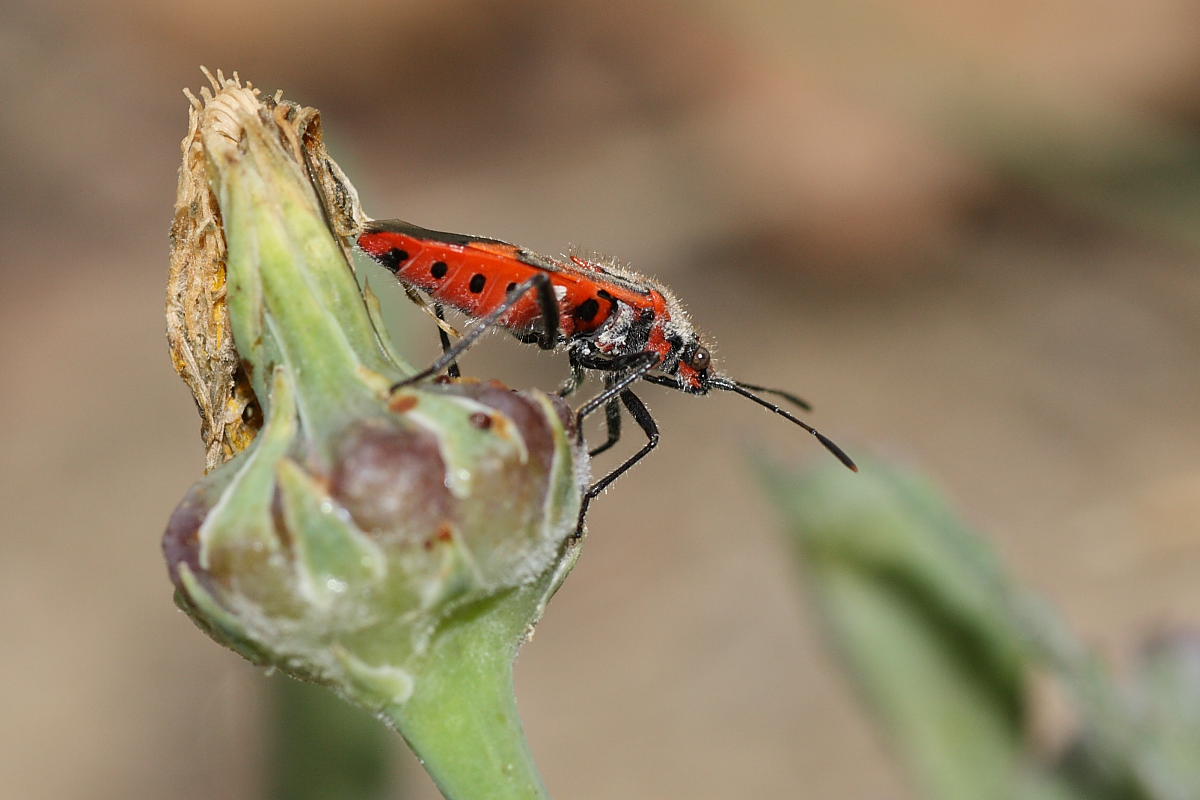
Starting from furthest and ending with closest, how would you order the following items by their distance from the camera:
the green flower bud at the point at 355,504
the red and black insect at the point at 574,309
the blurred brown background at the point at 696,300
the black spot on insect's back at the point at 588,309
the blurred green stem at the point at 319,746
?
the blurred brown background at the point at 696,300 → the black spot on insect's back at the point at 588,309 → the blurred green stem at the point at 319,746 → the red and black insect at the point at 574,309 → the green flower bud at the point at 355,504

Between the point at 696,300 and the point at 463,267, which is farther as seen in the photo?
the point at 696,300

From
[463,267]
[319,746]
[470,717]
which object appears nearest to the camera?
[470,717]

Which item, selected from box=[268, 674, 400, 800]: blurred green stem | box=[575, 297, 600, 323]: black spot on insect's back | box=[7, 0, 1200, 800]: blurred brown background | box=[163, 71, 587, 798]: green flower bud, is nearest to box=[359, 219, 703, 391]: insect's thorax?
box=[575, 297, 600, 323]: black spot on insect's back

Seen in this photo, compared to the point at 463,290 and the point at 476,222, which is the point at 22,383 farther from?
the point at 463,290

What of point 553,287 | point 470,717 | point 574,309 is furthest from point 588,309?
point 470,717

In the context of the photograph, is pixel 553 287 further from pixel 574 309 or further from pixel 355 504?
pixel 355 504

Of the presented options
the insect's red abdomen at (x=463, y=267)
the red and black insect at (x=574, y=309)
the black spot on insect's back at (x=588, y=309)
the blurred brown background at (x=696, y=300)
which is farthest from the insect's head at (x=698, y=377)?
the insect's red abdomen at (x=463, y=267)

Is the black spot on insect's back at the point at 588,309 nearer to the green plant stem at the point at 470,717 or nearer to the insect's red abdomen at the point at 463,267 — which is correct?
the insect's red abdomen at the point at 463,267

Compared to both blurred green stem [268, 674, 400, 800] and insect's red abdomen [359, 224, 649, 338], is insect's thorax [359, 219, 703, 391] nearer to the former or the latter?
insect's red abdomen [359, 224, 649, 338]
